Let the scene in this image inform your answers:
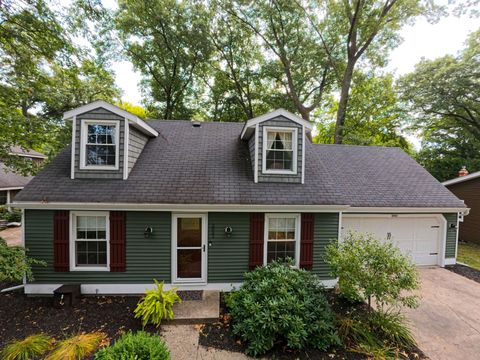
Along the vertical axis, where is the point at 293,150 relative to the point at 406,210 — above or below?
above

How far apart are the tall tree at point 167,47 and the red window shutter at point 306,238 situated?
1510 cm

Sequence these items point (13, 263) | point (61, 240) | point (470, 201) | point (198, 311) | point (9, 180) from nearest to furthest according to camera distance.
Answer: point (13, 263)
point (198, 311)
point (61, 240)
point (470, 201)
point (9, 180)

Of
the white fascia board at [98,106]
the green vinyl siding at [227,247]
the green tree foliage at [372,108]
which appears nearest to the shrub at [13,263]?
the white fascia board at [98,106]

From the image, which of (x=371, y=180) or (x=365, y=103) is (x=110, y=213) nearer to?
(x=371, y=180)

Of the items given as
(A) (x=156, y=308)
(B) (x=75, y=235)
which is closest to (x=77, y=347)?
(A) (x=156, y=308)

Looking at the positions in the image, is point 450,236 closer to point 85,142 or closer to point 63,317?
point 63,317

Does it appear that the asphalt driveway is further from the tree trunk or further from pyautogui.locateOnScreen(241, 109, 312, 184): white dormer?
the tree trunk

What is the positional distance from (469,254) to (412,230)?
4.50 meters

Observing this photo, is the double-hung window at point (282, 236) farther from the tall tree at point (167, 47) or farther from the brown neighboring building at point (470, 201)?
the tall tree at point (167, 47)

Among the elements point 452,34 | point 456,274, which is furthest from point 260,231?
point 452,34

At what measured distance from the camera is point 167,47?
15719 mm

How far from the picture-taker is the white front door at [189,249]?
5.70m

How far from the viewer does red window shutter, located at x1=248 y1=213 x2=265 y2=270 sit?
5.78m

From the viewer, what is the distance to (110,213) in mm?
5457
